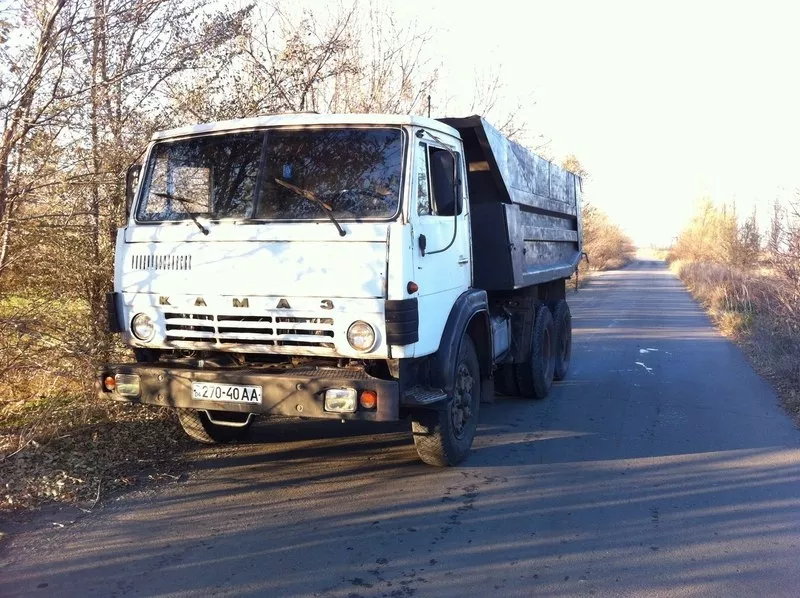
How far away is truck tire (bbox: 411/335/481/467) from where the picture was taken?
530cm

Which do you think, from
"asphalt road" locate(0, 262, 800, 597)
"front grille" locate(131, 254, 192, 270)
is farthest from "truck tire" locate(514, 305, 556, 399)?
"front grille" locate(131, 254, 192, 270)

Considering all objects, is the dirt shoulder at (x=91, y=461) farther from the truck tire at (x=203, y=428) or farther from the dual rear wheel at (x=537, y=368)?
the dual rear wheel at (x=537, y=368)

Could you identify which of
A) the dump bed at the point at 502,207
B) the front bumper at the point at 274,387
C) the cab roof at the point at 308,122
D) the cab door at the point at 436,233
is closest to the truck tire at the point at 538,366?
the dump bed at the point at 502,207

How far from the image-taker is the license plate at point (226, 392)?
15.8 ft

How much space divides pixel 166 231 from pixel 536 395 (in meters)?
4.79

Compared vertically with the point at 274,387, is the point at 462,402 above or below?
below

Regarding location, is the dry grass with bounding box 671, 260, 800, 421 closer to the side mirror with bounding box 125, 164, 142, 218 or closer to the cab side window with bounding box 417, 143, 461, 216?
the cab side window with bounding box 417, 143, 461, 216

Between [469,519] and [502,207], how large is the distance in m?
3.19

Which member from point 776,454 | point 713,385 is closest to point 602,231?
point 713,385

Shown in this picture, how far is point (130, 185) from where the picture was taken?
5660mm

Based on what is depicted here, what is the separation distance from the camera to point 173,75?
745cm

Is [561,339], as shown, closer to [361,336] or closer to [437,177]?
[437,177]

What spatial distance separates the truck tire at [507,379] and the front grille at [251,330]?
12.2ft

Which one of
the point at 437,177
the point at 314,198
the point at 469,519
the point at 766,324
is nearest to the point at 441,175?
the point at 437,177
